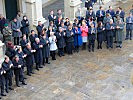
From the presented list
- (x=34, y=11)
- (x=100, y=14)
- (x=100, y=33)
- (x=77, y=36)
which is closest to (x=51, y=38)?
(x=77, y=36)

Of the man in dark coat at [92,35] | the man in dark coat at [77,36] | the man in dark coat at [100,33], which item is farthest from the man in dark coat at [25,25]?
the man in dark coat at [100,33]

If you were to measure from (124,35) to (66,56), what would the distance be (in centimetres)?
397

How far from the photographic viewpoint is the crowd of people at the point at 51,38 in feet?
44.5

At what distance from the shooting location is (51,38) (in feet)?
49.7

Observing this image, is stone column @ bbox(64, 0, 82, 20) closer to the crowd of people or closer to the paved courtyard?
the crowd of people

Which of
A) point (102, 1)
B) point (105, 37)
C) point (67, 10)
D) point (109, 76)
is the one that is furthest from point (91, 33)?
point (102, 1)

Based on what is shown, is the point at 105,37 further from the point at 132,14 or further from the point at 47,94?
the point at 47,94

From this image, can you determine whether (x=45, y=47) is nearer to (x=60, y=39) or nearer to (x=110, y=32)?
(x=60, y=39)

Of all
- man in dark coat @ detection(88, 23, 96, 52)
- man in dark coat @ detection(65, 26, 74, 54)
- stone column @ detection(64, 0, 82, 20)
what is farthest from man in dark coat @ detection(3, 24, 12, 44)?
stone column @ detection(64, 0, 82, 20)

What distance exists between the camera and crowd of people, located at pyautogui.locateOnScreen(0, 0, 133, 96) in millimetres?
13562

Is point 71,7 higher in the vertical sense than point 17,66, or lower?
higher

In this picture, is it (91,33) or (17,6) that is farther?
(17,6)

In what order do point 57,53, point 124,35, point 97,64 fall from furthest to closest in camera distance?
point 124,35 → point 57,53 → point 97,64

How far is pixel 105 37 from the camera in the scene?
1691 cm
